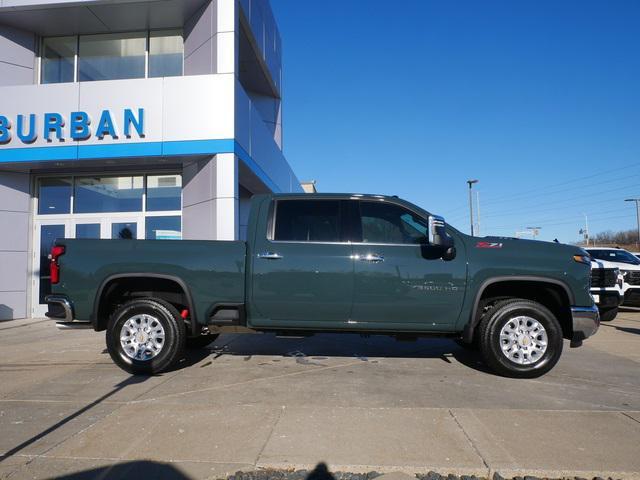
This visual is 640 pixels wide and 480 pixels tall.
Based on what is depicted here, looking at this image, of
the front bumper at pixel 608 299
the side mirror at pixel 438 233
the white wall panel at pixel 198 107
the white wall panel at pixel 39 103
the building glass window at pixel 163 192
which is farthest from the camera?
the building glass window at pixel 163 192

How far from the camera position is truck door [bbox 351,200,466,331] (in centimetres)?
501

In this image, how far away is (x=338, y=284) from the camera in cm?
505

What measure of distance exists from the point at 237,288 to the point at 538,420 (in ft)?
10.7

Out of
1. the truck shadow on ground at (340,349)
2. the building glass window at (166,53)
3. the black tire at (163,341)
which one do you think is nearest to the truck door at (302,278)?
the black tire at (163,341)

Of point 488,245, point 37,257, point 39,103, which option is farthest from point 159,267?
point 37,257

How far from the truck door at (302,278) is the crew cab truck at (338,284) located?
0.01 m

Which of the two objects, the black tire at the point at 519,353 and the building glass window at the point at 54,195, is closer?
the black tire at the point at 519,353

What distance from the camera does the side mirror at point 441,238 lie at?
15.5 ft

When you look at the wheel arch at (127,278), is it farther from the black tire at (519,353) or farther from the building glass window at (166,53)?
the building glass window at (166,53)

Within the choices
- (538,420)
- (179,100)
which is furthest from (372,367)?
(179,100)

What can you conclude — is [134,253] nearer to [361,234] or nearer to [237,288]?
[237,288]

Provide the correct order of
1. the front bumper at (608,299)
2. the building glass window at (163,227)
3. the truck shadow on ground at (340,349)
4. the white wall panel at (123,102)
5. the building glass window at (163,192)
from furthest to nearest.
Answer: the building glass window at (163,192)
the building glass window at (163,227)
the white wall panel at (123,102)
the front bumper at (608,299)
the truck shadow on ground at (340,349)

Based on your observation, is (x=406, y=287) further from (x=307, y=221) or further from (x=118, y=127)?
(x=118, y=127)

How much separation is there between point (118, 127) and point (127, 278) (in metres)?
5.84
